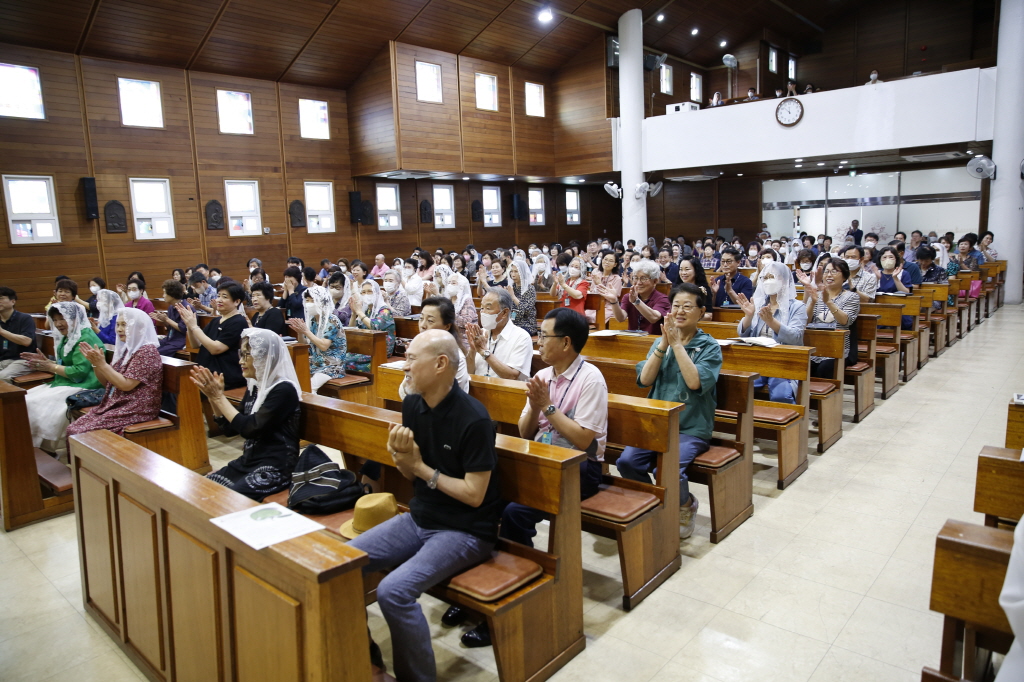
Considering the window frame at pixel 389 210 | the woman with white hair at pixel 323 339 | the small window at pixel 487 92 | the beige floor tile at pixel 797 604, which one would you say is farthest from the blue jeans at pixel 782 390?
the small window at pixel 487 92

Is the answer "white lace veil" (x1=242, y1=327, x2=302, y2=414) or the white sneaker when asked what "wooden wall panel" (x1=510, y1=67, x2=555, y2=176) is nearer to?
the white sneaker

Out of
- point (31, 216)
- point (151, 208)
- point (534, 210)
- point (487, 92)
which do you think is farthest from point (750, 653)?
point (534, 210)

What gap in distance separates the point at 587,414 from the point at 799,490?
1.96m

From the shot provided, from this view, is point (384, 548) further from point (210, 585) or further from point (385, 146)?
point (385, 146)

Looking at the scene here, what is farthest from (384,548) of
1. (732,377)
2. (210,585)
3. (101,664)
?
(732,377)

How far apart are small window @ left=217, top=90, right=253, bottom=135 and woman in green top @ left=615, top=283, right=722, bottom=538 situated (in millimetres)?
11727

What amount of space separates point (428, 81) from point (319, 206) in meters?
3.50

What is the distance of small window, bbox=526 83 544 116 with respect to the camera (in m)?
16.4

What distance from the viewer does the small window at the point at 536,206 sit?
18438 mm

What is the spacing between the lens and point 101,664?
268cm

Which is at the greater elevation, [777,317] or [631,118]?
[631,118]

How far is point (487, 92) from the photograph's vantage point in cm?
1538

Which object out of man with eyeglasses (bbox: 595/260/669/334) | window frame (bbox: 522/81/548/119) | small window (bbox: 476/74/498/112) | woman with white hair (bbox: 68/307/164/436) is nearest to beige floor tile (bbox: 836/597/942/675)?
man with eyeglasses (bbox: 595/260/669/334)

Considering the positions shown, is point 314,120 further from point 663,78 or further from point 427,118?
point 663,78
